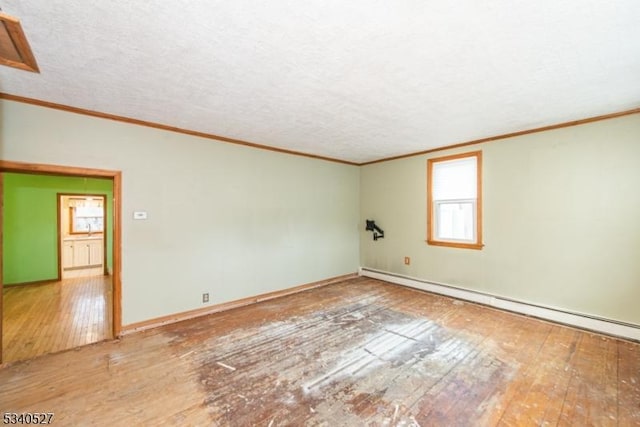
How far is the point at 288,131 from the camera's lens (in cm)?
369

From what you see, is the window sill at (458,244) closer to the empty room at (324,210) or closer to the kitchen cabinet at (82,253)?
the empty room at (324,210)

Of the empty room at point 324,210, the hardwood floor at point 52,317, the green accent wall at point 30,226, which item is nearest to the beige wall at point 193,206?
the empty room at point 324,210

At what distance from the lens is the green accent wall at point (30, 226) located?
17.4 ft

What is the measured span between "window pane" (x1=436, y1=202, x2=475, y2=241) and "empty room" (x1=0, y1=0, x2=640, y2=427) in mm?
36

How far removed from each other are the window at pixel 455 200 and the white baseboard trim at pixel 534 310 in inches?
29.6

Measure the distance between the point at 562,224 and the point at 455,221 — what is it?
53.6 inches

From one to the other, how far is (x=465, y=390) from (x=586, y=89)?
286cm

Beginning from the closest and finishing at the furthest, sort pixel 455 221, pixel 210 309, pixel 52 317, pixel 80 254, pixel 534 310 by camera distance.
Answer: pixel 534 310 < pixel 52 317 < pixel 210 309 < pixel 455 221 < pixel 80 254

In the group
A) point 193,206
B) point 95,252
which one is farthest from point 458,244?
point 95,252

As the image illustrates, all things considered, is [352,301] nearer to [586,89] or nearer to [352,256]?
[352,256]

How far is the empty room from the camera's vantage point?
1773 millimetres

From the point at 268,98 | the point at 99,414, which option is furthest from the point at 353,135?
the point at 99,414

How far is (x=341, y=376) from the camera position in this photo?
2305mm

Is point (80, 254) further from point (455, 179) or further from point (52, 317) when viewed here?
point (455, 179)
